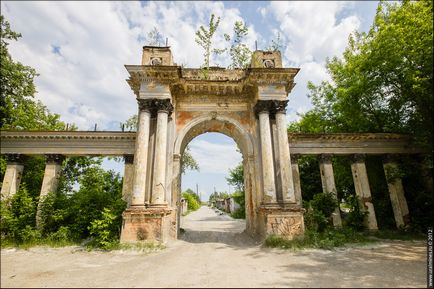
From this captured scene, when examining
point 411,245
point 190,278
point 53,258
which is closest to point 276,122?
point 411,245

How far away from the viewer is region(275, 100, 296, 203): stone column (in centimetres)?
940

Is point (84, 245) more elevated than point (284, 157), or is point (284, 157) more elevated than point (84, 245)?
point (284, 157)

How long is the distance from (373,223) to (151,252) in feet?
34.2

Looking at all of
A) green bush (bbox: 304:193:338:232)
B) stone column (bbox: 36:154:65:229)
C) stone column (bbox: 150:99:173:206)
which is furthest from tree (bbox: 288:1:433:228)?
stone column (bbox: 36:154:65:229)

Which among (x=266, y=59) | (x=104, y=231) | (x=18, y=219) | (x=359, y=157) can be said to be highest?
(x=266, y=59)

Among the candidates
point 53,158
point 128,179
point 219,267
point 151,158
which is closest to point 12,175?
point 53,158

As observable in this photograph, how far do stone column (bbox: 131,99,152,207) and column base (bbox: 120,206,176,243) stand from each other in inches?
15.8

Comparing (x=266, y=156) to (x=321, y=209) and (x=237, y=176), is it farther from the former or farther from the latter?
(x=237, y=176)

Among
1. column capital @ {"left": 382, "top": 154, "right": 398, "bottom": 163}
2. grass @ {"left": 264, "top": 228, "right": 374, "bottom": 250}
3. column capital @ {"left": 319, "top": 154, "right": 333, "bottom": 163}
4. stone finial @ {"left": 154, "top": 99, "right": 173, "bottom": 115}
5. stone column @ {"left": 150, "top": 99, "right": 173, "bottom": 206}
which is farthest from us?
column capital @ {"left": 319, "top": 154, "right": 333, "bottom": 163}

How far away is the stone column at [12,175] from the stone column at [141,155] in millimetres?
6353

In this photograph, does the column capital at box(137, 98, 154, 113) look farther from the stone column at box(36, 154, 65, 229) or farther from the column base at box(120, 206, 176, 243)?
the stone column at box(36, 154, 65, 229)

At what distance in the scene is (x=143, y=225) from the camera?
8234 mm

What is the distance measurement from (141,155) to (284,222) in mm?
6115

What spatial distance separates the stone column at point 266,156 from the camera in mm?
9399
